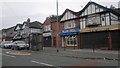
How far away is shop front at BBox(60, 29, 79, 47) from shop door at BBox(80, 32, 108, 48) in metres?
1.70

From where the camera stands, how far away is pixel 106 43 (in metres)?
23.1

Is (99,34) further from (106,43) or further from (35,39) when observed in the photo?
(35,39)

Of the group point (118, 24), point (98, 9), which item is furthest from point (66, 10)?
point (118, 24)

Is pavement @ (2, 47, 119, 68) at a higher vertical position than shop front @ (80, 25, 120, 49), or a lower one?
lower

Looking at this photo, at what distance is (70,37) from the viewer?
29594 mm

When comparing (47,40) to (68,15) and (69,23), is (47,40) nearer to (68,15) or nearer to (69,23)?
(69,23)

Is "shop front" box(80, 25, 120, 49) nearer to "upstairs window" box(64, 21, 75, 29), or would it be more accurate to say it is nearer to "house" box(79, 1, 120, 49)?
"house" box(79, 1, 120, 49)

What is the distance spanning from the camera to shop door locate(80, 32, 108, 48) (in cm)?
2341

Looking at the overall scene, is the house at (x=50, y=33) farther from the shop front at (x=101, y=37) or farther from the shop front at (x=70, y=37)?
the shop front at (x=101, y=37)

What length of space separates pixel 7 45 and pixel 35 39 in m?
14.7

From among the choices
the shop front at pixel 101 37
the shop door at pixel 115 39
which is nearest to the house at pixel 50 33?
the shop front at pixel 101 37

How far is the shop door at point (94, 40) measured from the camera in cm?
2341

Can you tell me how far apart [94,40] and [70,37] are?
19.6 feet

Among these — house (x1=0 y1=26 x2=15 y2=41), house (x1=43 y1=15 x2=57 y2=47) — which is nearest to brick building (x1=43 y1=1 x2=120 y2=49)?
house (x1=43 y1=15 x2=57 y2=47)
